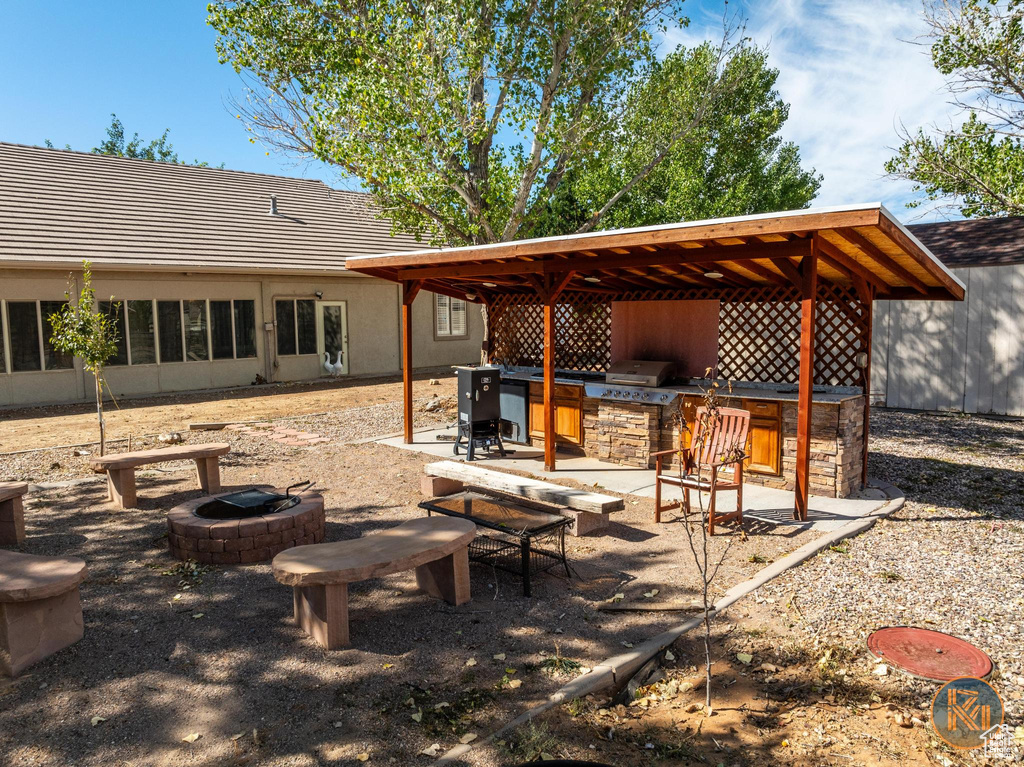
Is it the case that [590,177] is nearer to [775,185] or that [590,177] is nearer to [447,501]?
[775,185]

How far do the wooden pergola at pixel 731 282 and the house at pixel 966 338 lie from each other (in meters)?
4.45

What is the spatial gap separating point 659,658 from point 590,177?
2304 cm

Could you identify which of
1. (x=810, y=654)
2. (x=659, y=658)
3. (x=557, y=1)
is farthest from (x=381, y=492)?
(x=557, y=1)

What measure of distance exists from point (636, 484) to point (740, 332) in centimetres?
288

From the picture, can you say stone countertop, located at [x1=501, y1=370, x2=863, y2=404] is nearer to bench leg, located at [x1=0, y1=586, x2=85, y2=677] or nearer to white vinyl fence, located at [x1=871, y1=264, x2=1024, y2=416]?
white vinyl fence, located at [x1=871, y1=264, x2=1024, y2=416]

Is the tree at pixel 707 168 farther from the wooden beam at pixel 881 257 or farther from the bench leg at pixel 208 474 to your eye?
the bench leg at pixel 208 474

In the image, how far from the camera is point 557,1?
12.0 meters

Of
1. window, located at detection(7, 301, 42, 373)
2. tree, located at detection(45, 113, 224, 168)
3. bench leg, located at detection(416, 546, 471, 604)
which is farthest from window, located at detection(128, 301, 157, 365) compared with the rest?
tree, located at detection(45, 113, 224, 168)

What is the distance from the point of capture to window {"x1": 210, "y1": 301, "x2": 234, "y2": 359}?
50.3ft

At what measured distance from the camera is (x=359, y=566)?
12.4ft

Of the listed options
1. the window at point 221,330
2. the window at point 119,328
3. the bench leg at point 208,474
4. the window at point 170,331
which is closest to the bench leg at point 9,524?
the bench leg at point 208,474

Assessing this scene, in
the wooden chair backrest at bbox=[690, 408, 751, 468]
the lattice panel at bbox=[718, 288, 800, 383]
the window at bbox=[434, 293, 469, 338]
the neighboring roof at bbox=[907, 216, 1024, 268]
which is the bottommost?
the wooden chair backrest at bbox=[690, 408, 751, 468]

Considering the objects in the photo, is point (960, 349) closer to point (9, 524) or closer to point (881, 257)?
point (881, 257)

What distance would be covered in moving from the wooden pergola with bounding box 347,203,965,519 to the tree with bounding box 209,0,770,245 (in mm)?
2569
